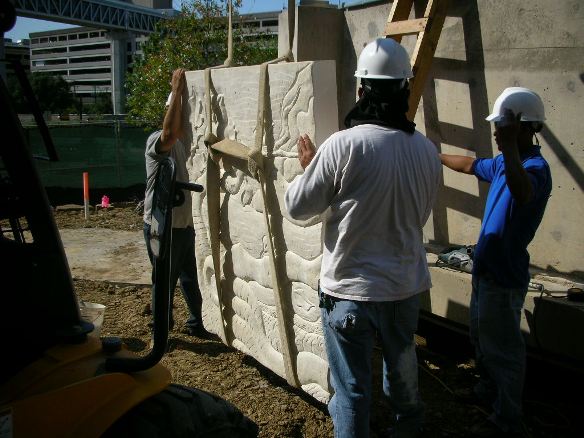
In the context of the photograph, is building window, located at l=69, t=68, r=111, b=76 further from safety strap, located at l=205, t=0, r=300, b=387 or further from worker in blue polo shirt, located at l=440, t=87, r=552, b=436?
worker in blue polo shirt, located at l=440, t=87, r=552, b=436

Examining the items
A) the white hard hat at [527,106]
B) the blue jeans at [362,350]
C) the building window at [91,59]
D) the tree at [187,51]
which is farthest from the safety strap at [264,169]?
the building window at [91,59]

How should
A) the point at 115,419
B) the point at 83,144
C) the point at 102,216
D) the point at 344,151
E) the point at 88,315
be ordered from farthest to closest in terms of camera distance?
the point at 83,144, the point at 102,216, the point at 88,315, the point at 344,151, the point at 115,419

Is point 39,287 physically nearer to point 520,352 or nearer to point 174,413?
point 174,413

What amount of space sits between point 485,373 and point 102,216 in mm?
8047

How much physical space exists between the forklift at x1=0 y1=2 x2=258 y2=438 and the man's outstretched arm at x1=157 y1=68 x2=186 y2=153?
2.24m

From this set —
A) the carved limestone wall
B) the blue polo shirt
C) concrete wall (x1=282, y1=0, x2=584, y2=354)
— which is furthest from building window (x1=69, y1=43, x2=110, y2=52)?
the blue polo shirt

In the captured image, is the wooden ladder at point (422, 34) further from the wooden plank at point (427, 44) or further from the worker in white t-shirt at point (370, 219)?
the worker in white t-shirt at point (370, 219)

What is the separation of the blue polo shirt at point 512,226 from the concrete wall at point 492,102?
624 mm

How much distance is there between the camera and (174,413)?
179 cm

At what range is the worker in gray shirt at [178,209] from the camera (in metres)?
4.11

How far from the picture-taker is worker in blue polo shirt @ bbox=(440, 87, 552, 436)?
304cm

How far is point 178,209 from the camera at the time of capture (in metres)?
4.21

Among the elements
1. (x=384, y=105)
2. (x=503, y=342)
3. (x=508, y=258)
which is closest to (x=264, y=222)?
(x=384, y=105)

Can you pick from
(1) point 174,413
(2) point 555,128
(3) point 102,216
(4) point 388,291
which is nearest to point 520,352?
(4) point 388,291
